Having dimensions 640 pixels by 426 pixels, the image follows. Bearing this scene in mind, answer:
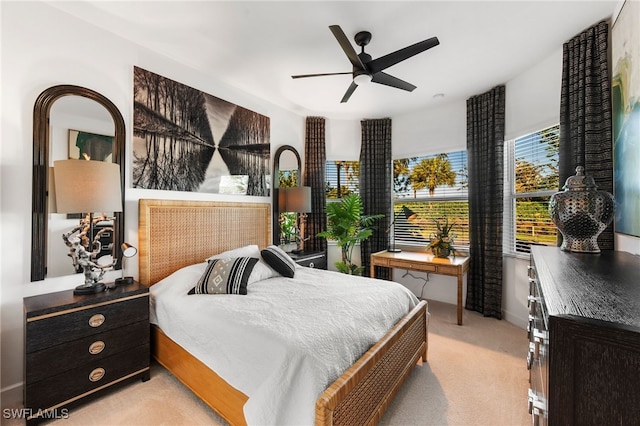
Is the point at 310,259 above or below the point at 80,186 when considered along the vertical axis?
below

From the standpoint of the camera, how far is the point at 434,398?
1963 mm

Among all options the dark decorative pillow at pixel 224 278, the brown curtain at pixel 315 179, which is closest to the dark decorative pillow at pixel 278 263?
the dark decorative pillow at pixel 224 278

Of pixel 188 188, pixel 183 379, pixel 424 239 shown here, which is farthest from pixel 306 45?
pixel 424 239

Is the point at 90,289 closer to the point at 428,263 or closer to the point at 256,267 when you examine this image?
the point at 256,267

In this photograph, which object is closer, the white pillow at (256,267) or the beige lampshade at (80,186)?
the beige lampshade at (80,186)

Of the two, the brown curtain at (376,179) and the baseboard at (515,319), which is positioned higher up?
the brown curtain at (376,179)

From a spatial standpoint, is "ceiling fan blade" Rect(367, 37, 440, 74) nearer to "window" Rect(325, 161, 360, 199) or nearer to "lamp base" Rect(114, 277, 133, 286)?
"window" Rect(325, 161, 360, 199)

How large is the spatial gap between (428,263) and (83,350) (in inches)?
133

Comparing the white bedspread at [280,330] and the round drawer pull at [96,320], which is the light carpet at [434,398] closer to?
the white bedspread at [280,330]

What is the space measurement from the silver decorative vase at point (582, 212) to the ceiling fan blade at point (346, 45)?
166 centimetres

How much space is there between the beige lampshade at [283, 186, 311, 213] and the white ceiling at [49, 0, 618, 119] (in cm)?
136

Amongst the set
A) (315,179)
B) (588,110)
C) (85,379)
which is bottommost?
(85,379)

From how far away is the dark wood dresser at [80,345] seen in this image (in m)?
1.67

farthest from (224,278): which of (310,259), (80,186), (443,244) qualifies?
(443,244)
